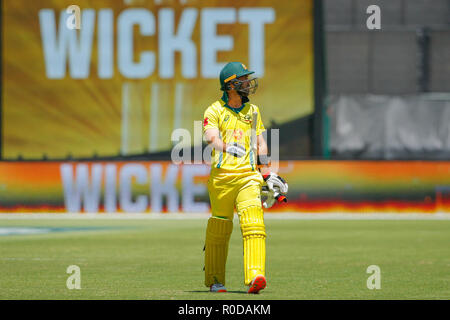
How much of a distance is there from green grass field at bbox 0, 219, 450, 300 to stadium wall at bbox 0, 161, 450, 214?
2871 millimetres

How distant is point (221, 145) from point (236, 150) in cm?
17

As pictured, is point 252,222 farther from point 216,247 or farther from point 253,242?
point 216,247

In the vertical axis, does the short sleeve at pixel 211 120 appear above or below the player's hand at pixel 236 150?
above

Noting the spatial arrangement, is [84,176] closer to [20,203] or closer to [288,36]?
[20,203]

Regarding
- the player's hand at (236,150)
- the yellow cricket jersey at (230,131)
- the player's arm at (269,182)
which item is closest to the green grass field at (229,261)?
the player's arm at (269,182)

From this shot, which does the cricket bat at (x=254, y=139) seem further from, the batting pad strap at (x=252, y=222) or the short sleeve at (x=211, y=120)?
the batting pad strap at (x=252, y=222)

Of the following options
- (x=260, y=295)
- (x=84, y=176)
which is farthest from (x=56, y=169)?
(x=260, y=295)

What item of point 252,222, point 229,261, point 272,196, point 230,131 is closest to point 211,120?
point 230,131

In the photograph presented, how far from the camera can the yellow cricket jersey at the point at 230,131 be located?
36.3 ft

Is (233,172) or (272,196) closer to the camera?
(233,172)

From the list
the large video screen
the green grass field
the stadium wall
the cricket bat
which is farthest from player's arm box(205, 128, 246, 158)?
the large video screen

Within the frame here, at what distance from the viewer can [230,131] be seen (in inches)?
438

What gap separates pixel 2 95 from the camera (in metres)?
29.9
